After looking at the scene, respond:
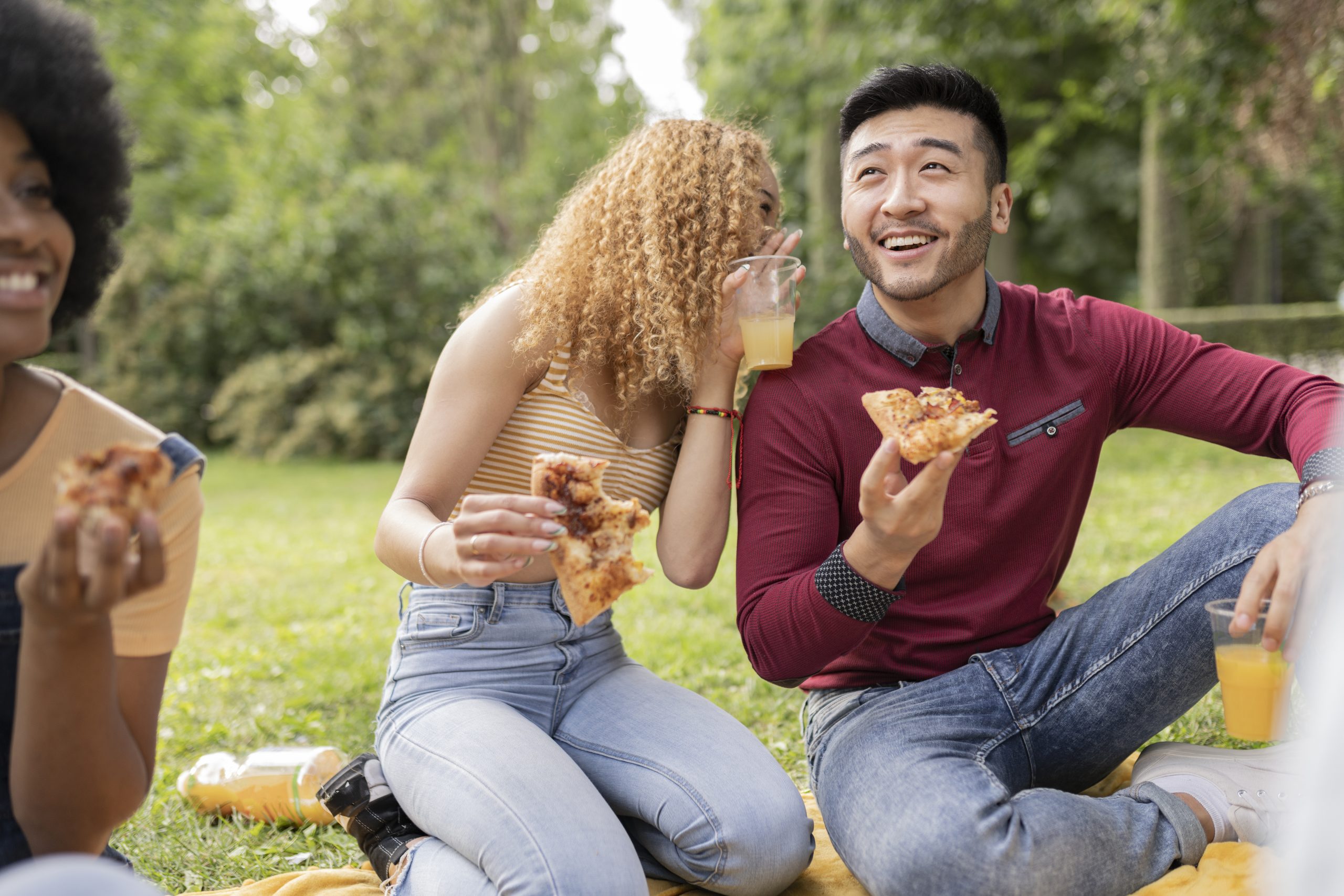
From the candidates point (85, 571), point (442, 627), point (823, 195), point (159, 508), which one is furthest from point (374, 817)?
point (823, 195)

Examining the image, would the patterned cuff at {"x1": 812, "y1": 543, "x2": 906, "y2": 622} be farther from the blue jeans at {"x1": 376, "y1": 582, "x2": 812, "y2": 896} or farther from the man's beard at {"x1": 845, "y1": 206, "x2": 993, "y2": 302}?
the man's beard at {"x1": 845, "y1": 206, "x2": 993, "y2": 302}

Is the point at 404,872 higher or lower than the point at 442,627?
lower

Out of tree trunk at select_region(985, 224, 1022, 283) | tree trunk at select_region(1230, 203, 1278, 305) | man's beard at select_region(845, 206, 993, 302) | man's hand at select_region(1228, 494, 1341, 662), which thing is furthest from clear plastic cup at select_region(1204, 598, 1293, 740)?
tree trunk at select_region(1230, 203, 1278, 305)

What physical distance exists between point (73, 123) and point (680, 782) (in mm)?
1832

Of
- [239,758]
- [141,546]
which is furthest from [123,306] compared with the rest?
[141,546]

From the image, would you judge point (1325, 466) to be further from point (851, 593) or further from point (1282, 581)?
point (851, 593)

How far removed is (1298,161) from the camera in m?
10.9

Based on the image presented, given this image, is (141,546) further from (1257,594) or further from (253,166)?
(253,166)

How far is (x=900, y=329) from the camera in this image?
9.52 feet

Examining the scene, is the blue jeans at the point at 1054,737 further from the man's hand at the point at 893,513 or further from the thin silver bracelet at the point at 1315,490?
the man's hand at the point at 893,513

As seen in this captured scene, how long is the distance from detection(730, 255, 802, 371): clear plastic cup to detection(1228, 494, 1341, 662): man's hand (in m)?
1.22

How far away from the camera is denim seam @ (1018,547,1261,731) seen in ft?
8.66

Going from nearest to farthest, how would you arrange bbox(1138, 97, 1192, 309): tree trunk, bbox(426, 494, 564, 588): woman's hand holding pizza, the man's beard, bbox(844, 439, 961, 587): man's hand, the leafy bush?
bbox(426, 494, 564, 588): woman's hand holding pizza
bbox(844, 439, 961, 587): man's hand
the man's beard
bbox(1138, 97, 1192, 309): tree trunk
the leafy bush

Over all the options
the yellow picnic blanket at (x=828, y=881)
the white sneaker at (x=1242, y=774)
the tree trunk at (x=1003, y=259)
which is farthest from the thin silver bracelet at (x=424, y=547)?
the tree trunk at (x=1003, y=259)
